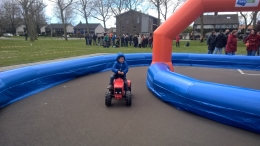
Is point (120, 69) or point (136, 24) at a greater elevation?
point (136, 24)

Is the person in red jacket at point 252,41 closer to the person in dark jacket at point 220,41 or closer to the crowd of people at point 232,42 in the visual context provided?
the crowd of people at point 232,42

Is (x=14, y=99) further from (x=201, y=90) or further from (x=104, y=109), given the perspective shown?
(x=201, y=90)

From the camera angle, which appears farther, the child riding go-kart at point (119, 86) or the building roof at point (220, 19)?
the building roof at point (220, 19)

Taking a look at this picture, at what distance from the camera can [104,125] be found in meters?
4.03

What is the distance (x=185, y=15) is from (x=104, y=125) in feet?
18.2

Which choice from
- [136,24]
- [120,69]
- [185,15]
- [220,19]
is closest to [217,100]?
[120,69]

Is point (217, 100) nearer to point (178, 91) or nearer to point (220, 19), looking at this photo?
point (178, 91)

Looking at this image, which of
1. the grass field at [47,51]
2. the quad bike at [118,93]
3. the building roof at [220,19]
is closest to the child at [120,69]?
the quad bike at [118,93]

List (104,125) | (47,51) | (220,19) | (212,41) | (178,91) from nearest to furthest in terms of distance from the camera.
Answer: (104,125) < (178,91) < (212,41) < (47,51) < (220,19)

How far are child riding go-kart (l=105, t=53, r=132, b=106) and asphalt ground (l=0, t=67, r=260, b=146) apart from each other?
0.72 feet

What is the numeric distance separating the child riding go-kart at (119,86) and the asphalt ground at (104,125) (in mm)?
218

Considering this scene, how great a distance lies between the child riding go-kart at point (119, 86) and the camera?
16.5ft

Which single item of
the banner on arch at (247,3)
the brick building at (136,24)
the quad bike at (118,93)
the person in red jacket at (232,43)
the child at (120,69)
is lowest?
the quad bike at (118,93)

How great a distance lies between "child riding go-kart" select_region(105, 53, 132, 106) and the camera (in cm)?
502
